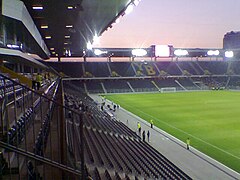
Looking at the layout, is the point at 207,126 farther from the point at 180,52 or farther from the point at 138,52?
the point at 180,52

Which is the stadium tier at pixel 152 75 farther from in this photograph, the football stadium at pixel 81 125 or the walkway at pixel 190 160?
the walkway at pixel 190 160

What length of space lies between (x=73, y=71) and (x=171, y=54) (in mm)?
23309

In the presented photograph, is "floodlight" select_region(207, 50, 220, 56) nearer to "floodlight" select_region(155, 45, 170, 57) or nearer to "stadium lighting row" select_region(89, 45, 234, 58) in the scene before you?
"stadium lighting row" select_region(89, 45, 234, 58)

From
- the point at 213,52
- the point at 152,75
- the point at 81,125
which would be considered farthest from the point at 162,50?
the point at 81,125

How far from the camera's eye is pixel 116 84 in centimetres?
5862

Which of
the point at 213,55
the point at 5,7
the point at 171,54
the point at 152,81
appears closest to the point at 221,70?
the point at 213,55

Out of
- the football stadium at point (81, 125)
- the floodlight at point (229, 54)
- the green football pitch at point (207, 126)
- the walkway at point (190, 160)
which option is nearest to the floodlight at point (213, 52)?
the floodlight at point (229, 54)

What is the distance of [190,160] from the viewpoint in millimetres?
13570

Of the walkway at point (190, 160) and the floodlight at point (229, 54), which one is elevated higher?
the floodlight at point (229, 54)

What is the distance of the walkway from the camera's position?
11672mm

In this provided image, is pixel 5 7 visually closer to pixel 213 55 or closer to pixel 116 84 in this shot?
pixel 116 84

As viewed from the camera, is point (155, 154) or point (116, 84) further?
point (116, 84)

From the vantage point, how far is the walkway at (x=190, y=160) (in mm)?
11672

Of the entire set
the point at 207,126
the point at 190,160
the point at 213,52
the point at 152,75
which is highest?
the point at 213,52
